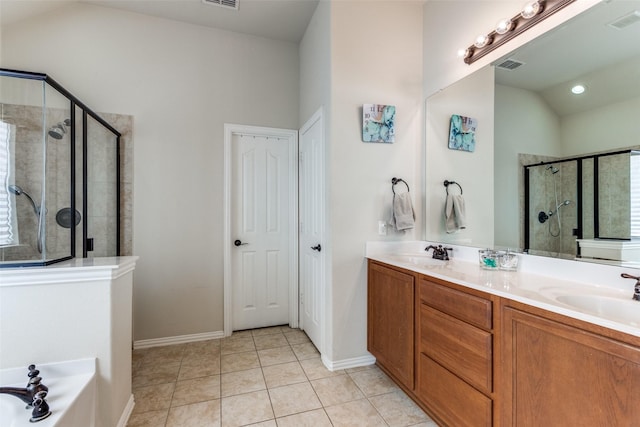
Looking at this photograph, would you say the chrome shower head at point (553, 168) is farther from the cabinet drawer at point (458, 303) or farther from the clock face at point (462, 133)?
the cabinet drawer at point (458, 303)

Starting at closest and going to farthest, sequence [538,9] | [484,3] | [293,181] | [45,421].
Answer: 1. [45,421]
2. [538,9]
3. [484,3]
4. [293,181]

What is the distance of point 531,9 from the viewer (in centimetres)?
156

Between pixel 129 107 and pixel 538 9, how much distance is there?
314 centimetres

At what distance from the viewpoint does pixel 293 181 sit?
310 centimetres

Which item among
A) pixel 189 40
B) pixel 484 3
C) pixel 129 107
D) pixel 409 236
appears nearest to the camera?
pixel 484 3

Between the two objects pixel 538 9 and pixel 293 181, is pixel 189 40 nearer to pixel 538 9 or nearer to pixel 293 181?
pixel 293 181

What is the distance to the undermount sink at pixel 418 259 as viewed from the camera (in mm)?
1988

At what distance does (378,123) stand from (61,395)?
8.08ft

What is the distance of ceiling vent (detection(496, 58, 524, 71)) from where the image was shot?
1.75 meters

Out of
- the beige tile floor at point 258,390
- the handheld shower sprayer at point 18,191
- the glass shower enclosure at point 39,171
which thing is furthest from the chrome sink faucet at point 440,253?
the handheld shower sprayer at point 18,191

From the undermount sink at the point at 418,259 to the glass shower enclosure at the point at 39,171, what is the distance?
6.98 ft

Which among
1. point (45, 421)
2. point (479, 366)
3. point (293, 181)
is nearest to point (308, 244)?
point (293, 181)

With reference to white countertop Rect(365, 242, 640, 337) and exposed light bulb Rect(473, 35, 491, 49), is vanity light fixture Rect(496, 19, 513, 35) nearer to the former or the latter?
exposed light bulb Rect(473, 35, 491, 49)

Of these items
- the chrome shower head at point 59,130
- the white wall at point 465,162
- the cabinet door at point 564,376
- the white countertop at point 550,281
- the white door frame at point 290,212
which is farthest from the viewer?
the white door frame at point 290,212
